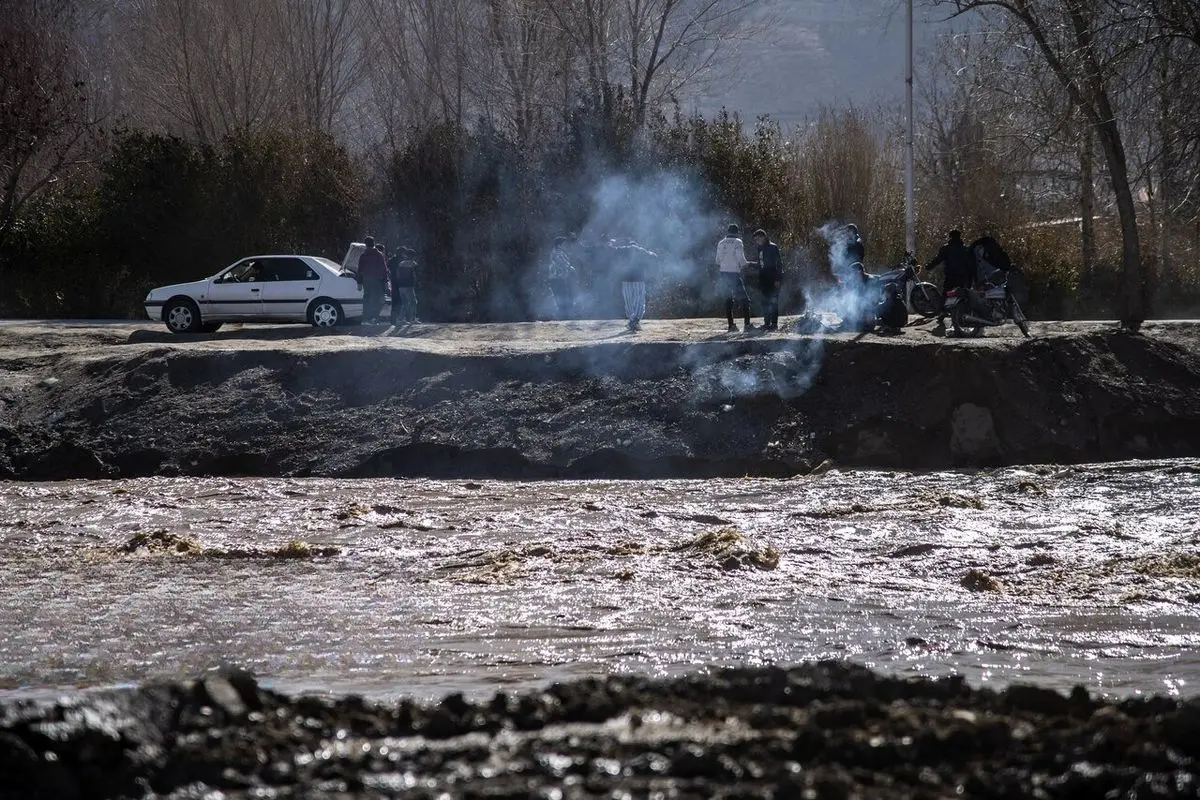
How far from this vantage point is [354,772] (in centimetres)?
445

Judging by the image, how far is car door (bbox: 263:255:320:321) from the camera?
23703 millimetres

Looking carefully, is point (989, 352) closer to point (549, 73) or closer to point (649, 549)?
point (649, 549)

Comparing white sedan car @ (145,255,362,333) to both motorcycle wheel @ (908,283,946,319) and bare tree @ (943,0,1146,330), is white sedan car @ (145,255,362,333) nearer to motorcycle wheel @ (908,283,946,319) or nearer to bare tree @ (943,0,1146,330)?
motorcycle wheel @ (908,283,946,319)

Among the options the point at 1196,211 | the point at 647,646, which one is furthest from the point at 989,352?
the point at 647,646

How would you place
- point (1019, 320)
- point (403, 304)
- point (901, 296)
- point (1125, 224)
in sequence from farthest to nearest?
1. point (403, 304)
2. point (1125, 224)
3. point (901, 296)
4. point (1019, 320)

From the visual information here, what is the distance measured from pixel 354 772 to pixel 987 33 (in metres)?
20.5

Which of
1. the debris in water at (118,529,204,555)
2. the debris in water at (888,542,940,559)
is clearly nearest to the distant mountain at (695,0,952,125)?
the debris in water at (118,529,204,555)

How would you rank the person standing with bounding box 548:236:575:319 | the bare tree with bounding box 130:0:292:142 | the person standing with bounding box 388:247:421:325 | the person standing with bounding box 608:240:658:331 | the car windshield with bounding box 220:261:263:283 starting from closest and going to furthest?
the person standing with bounding box 608:240:658:331, the person standing with bounding box 388:247:421:325, the car windshield with bounding box 220:261:263:283, the person standing with bounding box 548:236:575:319, the bare tree with bounding box 130:0:292:142

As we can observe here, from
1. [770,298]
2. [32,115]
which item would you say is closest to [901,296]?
[770,298]

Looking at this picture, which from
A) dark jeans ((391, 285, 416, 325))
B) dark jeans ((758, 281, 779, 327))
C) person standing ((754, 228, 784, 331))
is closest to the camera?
person standing ((754, 228, 784, 331))

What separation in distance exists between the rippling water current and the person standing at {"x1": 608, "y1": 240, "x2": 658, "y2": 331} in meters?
5.36

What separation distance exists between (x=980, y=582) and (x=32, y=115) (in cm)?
3034

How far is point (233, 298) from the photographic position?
77.9ft

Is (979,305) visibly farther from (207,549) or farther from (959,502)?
(207,549)
